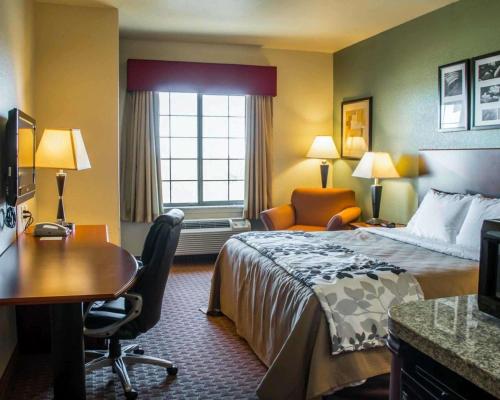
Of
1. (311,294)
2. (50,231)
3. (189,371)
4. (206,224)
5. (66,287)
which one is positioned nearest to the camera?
(66,287)

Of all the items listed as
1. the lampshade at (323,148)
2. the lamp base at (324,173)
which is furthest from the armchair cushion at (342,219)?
the lampshade at (323,148)

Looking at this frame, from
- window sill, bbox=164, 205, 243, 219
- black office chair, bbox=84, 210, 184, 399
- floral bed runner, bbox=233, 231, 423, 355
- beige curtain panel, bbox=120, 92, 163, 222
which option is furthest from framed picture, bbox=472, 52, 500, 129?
beige curtain panel, bbox=120, 92, 163, 222

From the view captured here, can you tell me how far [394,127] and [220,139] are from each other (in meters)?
2.06

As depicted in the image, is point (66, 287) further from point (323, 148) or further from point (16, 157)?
point (323, 148)

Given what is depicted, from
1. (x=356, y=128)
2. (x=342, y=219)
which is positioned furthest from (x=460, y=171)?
(x=356, y=128)

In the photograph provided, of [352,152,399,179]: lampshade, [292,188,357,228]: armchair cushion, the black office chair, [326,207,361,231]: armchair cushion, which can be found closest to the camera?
the black office chair

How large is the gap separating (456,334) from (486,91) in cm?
328

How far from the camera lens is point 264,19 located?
470cm

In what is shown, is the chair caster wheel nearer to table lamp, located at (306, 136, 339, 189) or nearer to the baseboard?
the baseboard

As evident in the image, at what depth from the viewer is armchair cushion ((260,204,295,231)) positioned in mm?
5320

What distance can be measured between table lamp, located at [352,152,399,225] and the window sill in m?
1.68

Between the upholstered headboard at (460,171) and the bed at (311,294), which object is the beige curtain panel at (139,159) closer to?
the bed at (311,294)

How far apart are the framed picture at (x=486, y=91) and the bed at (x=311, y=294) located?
26cm

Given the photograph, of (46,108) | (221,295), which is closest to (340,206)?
(221,295)
